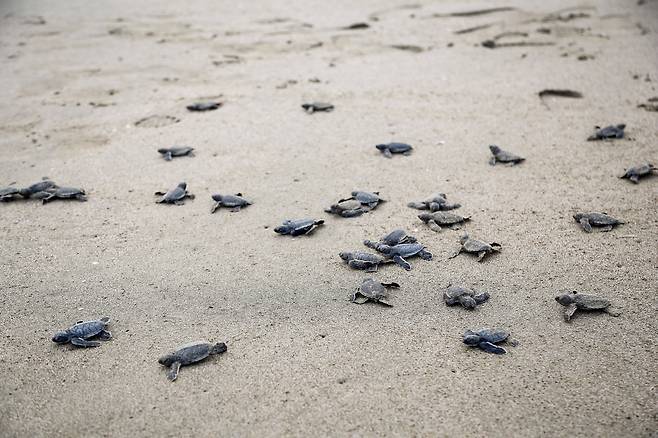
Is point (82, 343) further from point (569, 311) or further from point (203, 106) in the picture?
point (203, 106)

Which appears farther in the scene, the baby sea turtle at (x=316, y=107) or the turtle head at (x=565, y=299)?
the baby sea turtle at (x=316, y=107)

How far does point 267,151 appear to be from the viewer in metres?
3.85

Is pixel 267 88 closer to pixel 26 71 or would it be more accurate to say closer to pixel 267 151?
pixel 267 151

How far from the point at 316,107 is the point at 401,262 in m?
2.08

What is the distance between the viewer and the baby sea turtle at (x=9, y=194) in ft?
10.9

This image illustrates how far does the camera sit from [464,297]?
2385 mm

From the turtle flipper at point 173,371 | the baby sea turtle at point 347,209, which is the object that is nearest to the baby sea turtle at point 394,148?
the baby sea turtle at point 347,209

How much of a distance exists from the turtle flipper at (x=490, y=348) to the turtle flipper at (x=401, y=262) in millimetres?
587

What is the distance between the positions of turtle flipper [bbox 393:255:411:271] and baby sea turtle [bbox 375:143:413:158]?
1208 mm

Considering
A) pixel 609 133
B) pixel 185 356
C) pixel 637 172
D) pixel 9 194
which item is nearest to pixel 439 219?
pixel 637 172

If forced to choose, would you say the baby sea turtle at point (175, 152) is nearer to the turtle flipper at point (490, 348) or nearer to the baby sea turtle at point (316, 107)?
the baby sea turtle at point (316, 107)

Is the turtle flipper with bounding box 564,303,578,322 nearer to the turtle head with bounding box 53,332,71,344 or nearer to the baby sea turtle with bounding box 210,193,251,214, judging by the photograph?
the baby sea turtle with bounding box 210,193,251,214

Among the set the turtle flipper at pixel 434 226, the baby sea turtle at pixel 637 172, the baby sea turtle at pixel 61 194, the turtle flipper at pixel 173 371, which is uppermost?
the baby sea turtle at pixel 637 172

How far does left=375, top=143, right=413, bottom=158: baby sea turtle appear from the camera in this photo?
3.73 meters
